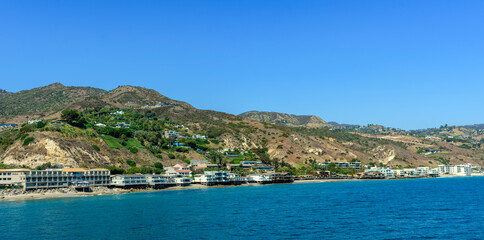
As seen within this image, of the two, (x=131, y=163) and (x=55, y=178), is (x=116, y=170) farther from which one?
(x=55, y=178)

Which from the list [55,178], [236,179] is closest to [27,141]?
[55,178]

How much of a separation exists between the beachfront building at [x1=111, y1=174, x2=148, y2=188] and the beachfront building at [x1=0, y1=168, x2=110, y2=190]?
2068mm

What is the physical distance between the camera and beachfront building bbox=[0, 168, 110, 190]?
3898 inches

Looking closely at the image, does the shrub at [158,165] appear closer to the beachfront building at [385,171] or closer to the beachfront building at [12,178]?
the beachfront building at [12,178]

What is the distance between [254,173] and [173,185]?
131 ft

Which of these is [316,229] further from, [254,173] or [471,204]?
[254,173]

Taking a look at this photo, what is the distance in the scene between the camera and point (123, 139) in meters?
145

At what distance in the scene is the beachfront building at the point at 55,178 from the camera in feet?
325

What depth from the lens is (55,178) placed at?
105250mm

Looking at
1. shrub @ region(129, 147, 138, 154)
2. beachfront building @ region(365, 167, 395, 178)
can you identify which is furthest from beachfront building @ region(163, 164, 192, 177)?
beachfront building @ region(365, 167, 395, 178)

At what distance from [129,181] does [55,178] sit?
18.2 metres

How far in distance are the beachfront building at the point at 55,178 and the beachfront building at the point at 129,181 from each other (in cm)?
207

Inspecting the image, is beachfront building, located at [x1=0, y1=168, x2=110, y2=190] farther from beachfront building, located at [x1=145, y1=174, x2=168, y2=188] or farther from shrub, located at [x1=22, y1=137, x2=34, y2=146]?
shrub, located at [x1=22, y1=137, x2=34, y2=146]

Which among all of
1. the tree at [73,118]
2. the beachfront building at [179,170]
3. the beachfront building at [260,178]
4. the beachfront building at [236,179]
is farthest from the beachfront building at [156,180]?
the tree at [73,118]
